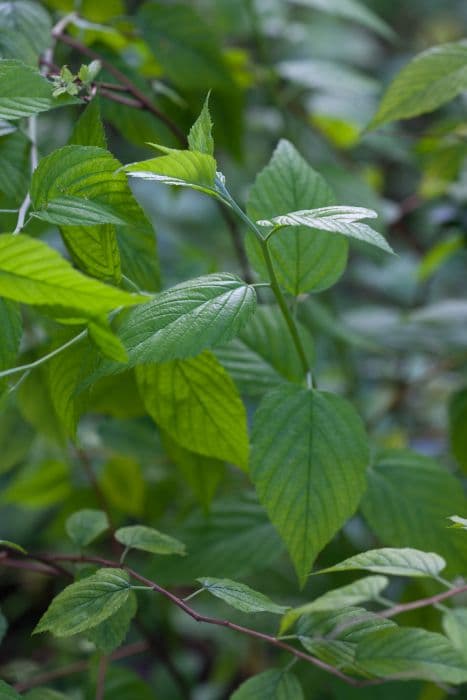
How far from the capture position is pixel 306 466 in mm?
548

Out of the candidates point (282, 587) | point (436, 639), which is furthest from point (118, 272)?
point (282, 587)

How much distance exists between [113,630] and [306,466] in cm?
17

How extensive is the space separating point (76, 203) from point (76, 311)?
0.09 meters

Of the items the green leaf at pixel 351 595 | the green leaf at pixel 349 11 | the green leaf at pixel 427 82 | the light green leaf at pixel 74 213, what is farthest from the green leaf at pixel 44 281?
the green leaf at pixel 349 11

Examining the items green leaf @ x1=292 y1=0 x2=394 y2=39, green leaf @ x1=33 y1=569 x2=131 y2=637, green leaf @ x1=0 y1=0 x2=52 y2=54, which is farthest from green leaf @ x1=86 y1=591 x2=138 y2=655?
green leaf @ x1=292 y1=0 x2=394 y2=39

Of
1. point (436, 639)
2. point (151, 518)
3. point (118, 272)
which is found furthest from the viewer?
point (151, 518)

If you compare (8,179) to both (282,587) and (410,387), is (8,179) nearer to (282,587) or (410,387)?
(282,587)

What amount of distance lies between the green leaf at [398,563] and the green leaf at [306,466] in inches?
3.9

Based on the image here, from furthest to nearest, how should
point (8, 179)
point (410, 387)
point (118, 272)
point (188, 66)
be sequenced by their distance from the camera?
point (410, 387) < point (188, 66) < point (8, 179) < point (118, 272)

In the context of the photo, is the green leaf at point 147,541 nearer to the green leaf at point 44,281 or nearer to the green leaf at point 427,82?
the green leaf at point 44,281

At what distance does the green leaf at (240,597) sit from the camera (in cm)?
46

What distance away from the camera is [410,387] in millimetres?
1392

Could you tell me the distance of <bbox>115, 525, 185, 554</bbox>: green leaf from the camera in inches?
22.6

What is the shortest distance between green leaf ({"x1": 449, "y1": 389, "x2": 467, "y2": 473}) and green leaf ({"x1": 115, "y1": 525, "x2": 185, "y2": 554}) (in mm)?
322
